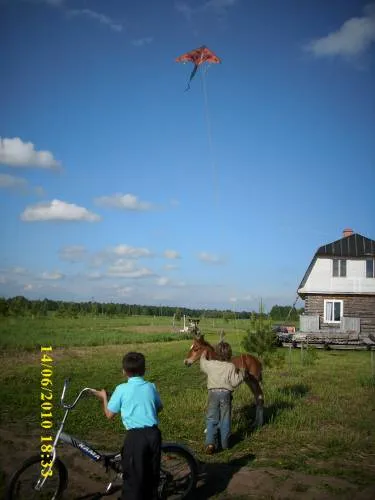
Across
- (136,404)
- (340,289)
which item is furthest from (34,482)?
(340,289)

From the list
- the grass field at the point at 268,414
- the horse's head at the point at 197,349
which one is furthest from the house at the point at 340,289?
the horse's head at the point at 197,349

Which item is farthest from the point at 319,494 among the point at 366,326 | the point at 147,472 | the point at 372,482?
the point at 366,326

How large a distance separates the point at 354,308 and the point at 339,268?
317 cm

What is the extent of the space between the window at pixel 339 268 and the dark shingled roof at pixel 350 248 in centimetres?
46

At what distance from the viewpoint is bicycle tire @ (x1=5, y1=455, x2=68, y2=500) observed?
4.60 m

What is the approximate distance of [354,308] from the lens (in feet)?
109

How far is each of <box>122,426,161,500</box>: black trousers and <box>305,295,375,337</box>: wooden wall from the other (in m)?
30.2

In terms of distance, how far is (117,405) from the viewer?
177 inches

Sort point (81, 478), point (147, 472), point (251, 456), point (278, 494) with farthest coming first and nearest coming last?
point (251, 456) → point (81, 478) → point (278, 494) → point (147, 472)

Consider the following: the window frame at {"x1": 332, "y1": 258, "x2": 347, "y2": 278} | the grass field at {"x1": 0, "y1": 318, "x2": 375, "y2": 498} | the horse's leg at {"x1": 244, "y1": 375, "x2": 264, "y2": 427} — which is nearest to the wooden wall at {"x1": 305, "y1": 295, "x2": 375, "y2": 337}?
the window frame at {"x1": 332, "y1": 258, "x2": 347, "y2": 278}

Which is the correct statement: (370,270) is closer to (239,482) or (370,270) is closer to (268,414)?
(268,414)

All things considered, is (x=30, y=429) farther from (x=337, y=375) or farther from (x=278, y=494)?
(x=337, y=375)

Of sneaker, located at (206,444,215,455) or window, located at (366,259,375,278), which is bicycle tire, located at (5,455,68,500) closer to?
sneaker, located at (206,444,215,455)

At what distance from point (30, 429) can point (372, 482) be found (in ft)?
19.0
